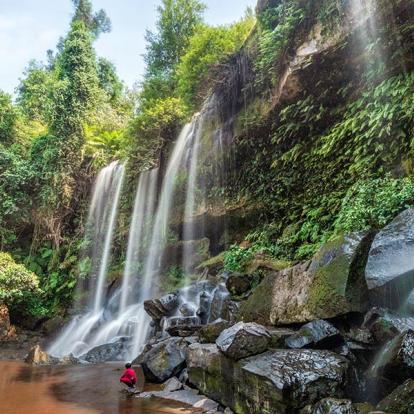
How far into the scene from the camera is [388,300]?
181 inches

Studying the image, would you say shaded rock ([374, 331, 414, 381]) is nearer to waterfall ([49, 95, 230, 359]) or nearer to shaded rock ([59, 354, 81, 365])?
shaded rock ([59, 354, 81, 365])

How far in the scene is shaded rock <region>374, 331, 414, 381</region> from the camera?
11.7 feet

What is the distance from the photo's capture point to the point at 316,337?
4641 mm

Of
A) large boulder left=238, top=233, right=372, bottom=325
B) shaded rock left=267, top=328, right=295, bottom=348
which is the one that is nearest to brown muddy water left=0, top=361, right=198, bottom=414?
shaded rock left=267, top=328, right=295, bottom=348

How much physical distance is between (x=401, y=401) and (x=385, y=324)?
3.65 ft

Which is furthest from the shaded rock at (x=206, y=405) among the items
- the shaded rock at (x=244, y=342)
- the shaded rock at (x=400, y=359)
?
the shaded rock at (x=400, y=359)

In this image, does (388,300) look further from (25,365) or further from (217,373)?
(25,365)

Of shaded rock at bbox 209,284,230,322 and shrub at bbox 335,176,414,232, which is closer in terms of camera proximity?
shrub at bbox 335,176,414,232

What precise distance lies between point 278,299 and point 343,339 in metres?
1.47

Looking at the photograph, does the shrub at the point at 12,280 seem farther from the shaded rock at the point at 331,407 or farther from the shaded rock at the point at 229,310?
the shaded rock at the point at 331,407

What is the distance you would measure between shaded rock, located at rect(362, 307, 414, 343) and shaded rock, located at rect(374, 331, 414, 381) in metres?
0.33

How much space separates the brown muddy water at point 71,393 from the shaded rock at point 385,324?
2396 millimetres

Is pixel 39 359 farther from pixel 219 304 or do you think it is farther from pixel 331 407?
pixel 331 407

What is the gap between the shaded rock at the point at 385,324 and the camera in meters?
4.18
